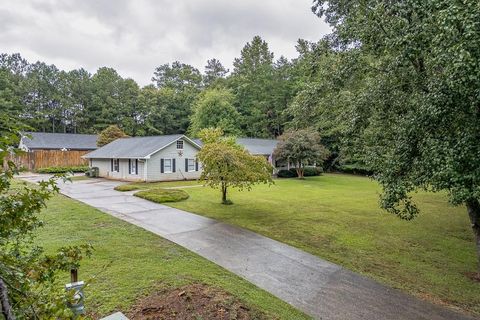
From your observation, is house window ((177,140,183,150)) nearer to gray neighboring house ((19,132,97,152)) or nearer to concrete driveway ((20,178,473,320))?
concrete driveway ((20,178,473,320))

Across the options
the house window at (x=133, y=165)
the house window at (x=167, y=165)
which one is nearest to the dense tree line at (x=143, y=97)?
the house window at (x=167, y=165)

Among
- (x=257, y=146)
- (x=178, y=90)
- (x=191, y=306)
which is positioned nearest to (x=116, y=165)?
(x=257, y=146)

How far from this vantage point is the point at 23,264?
7.32ft

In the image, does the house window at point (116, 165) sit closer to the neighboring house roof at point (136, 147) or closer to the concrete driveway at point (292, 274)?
the neighboring house roof at point (136, 147)

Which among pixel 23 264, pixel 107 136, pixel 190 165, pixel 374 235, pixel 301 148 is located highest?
pixel 107 136

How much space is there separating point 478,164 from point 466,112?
121 centimetres

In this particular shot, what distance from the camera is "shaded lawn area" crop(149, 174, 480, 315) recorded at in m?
7.03

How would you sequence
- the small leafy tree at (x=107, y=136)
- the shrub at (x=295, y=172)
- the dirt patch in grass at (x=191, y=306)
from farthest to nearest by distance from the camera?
the small leafy tree at (x=107, y=136) → the shrub at (x=295, y=172) → the dirt patch in grass at (x=191, y=306)

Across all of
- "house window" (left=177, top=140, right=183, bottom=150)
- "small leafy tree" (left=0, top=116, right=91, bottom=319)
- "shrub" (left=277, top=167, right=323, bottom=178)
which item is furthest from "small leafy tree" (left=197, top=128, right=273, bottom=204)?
"shrub" (left=277, top=167, right=323, bottom=178)

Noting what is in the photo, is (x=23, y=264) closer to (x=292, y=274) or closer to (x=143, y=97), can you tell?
(x=292, y=274)

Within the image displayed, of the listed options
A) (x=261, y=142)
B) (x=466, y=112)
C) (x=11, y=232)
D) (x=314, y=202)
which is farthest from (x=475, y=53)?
(x=261, y=142)

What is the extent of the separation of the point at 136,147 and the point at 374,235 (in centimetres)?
2219

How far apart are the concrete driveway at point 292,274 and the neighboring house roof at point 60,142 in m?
30.0

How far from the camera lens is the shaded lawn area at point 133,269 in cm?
507
